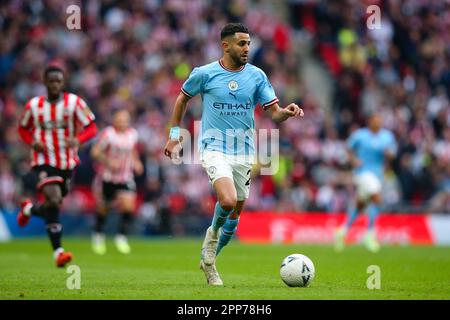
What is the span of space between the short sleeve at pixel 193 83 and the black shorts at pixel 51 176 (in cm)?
346

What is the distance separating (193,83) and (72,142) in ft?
11.1

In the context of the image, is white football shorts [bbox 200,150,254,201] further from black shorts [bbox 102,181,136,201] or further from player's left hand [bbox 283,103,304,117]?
black shorts [bbox 102,181,136,201]

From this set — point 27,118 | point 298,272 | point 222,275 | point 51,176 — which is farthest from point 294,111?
point 27,118

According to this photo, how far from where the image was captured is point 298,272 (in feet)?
32.8

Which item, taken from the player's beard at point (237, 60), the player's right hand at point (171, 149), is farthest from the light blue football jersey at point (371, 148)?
the player's right hand at point (171, 149)

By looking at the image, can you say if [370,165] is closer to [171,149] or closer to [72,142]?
[72,142]

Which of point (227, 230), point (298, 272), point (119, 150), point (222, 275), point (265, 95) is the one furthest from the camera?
point (119, 150)

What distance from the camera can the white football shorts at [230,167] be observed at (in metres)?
10.3

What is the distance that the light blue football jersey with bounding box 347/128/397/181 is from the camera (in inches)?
790

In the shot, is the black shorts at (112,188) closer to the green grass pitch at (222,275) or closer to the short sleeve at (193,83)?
the green grass pitch at (222,275)

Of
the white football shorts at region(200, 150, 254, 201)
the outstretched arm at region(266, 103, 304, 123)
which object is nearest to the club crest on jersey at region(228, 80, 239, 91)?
the outstretched arm at region(266, 103, 304, 123)

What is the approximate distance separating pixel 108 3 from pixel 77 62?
2439mm

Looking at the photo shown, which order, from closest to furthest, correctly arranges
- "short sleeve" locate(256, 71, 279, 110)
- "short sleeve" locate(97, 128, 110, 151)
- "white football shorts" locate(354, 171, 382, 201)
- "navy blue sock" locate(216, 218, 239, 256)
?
"short sleeve" locate(256, 71, 279, 110) < "navy blue sock" locate(216, 218, 239, 256) < "short sleeve" locate(97, 128, 110, 151) < "white football shorts" locate(354, 171, 382, 201)
